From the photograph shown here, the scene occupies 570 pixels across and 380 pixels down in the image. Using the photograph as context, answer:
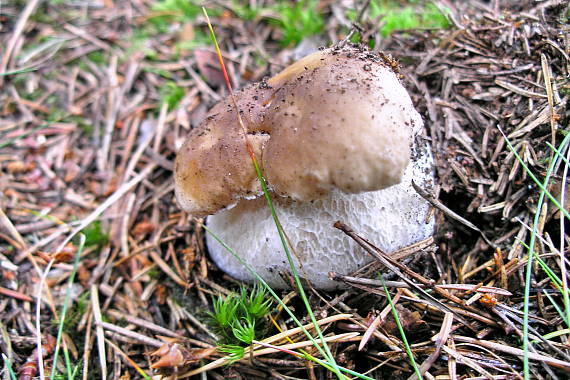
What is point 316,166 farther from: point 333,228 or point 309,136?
point 333,228

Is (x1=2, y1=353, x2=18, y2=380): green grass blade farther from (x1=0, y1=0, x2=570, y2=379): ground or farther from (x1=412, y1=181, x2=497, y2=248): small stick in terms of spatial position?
(x1=412, y1=181, x2=497, y2=248): small stick

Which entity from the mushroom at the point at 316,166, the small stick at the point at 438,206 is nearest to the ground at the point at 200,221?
the small stick at the point at 438,206

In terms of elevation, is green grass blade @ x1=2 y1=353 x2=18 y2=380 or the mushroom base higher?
the mushroom base

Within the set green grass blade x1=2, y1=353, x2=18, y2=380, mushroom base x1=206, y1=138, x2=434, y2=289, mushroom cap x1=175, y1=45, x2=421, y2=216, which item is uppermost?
mushroom cap x1=175, y1=45, x2=421, y2=216

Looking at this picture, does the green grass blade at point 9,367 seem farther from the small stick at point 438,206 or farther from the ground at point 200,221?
the small stick at point 438,206

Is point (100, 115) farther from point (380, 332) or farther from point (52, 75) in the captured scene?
point (380, 332)

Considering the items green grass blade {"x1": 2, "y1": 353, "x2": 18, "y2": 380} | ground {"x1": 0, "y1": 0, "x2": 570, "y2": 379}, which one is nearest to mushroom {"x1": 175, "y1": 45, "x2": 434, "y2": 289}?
ground {"x1": 0, "y1": 0, "x2": 570, "y2": 379}
